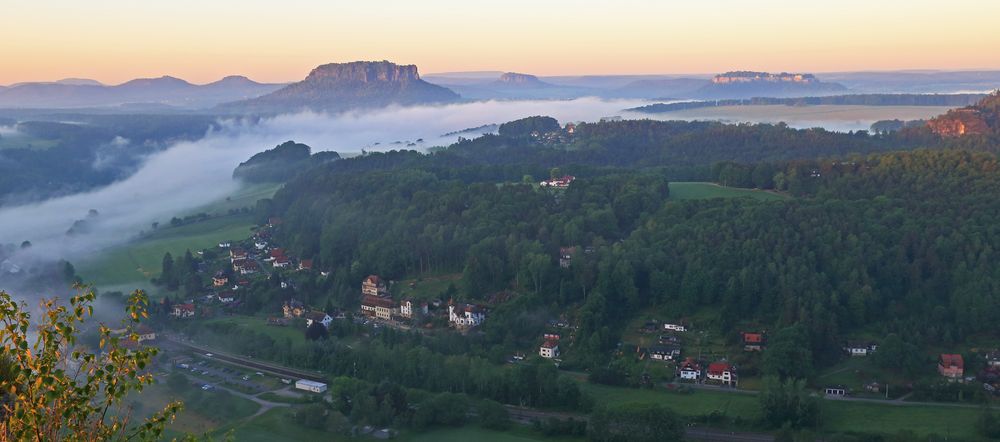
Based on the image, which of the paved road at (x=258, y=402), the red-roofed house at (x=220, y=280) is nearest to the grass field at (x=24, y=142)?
the red-roofed house at (x=220, y=280)

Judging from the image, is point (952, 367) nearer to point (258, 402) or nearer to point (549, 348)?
point (549, 348)

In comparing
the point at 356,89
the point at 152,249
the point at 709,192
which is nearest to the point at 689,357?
the point at 709,192

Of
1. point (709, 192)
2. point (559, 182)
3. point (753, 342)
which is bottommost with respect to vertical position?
point (753, 342)

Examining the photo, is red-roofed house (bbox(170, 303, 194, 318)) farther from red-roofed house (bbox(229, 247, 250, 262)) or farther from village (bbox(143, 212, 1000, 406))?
red-roofed house (bbox(229, 247, 250, 262))

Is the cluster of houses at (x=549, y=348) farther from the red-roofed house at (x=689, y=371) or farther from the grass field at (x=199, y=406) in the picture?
the grass field at (x=199, y=406)

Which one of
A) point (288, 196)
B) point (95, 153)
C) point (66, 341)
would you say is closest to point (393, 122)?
point (95, 153)

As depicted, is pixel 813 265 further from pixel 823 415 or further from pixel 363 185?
pixel 363 185
